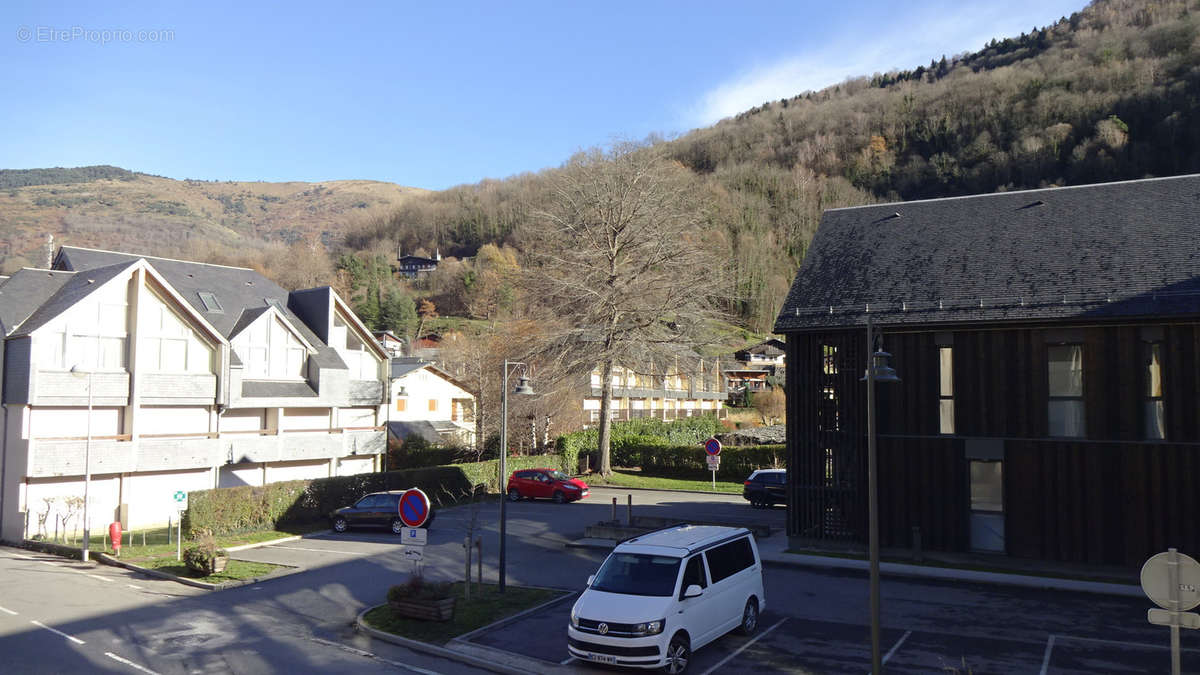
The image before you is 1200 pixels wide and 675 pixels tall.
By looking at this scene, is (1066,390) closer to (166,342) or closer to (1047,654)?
(1047,654)

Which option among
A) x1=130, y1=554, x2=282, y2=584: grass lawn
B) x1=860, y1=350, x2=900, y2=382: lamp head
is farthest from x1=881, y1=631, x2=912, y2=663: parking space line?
x1=130, y1=554, x2=282, y2=584: grass lawn

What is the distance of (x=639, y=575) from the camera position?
1278 cm

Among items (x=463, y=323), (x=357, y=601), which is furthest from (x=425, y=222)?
(x=357, y=601)

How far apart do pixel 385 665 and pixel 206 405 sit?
24.8 metres

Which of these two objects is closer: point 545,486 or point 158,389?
point 158,389

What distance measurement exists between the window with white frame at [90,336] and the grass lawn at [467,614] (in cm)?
2022

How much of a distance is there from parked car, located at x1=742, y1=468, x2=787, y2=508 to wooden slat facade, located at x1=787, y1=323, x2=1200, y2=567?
921 cm

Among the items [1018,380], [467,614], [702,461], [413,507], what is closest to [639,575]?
[467,614]

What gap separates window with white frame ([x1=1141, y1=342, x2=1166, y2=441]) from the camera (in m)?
19.0

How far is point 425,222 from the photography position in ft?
531

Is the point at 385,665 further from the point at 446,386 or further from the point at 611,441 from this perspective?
the point at 446,386

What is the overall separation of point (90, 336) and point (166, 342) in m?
2.81

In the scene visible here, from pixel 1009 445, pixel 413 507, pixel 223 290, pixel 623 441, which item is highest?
pixel 223 290

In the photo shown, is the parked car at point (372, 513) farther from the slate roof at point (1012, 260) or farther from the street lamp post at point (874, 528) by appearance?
the street lamp post at point (874, 528)
